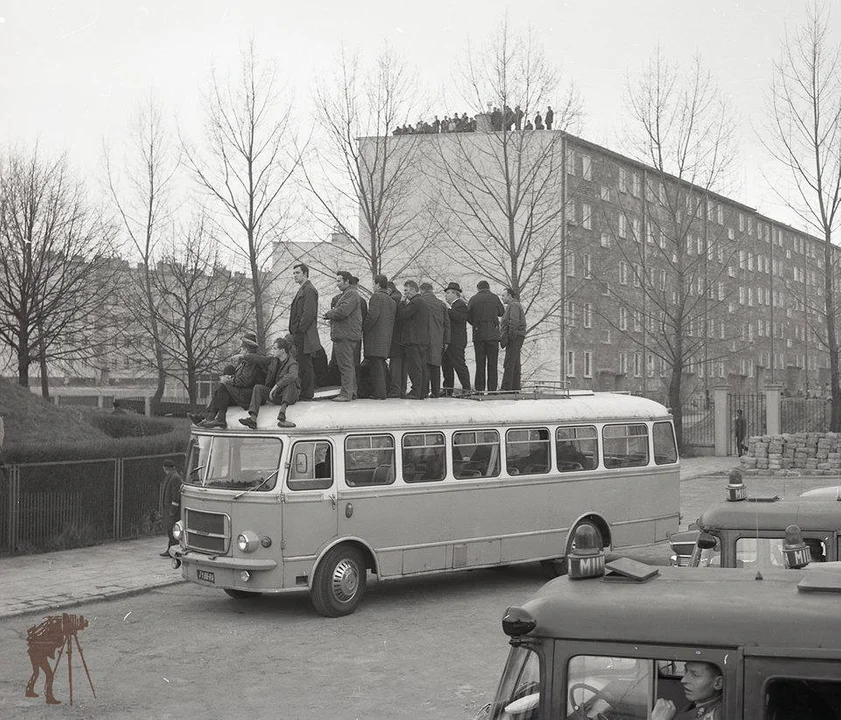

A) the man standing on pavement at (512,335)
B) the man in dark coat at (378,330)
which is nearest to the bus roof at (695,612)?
the man in dark coat at (378,330)

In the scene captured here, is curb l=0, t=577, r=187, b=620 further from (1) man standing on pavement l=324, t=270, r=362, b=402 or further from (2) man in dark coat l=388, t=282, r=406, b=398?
(2) man in dark coat l=388, t=282, r=406, b=398

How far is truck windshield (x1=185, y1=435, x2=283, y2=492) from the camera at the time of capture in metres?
12.6

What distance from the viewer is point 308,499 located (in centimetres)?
1257

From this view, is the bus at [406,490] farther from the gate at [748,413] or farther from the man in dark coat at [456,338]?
the gate at [748,413]

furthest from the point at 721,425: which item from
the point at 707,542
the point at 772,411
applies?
the point at 707,542

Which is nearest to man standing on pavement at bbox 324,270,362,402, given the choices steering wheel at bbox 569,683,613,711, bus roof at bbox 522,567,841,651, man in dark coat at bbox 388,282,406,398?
man in dark coat at bbox 388,282,406,398

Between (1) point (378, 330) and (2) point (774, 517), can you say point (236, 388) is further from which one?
(2) point (774, 517)

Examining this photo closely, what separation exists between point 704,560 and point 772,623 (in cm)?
421

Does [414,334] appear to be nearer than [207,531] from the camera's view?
No

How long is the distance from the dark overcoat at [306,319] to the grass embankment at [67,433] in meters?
6.24

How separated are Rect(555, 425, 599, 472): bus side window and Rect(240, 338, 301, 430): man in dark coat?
408cm

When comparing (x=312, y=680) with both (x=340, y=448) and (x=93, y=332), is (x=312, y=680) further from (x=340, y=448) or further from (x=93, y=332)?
(x=93, y=332)

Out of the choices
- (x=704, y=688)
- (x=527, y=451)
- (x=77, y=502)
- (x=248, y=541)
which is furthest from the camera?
(x=77, y=502)

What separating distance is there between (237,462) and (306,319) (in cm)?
219
